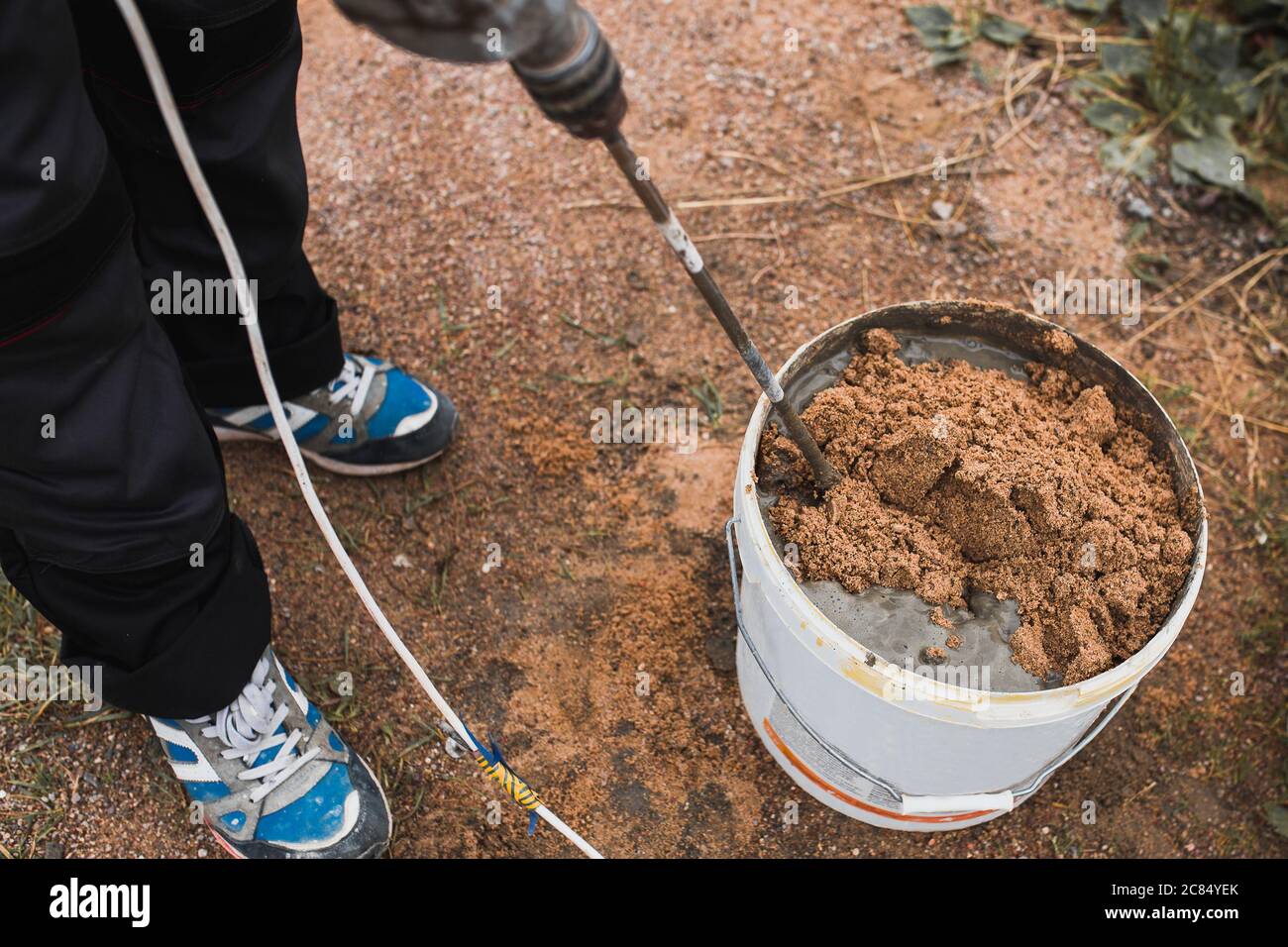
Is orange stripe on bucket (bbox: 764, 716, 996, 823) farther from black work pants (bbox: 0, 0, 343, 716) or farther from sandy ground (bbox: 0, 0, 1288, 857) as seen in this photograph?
black work pants (bbox: 0, 0, 343, 716)

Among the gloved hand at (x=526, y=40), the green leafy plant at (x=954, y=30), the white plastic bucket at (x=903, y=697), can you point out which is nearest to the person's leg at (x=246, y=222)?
the gloved hand at (x=526, y=40)

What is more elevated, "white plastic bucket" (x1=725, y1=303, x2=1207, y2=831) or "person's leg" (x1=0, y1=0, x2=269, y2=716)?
"person's leg" (x1=0, y1=0, x2=269, y2=716)

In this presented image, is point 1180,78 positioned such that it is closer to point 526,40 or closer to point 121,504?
point 526,40

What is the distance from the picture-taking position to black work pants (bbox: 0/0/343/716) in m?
1.02

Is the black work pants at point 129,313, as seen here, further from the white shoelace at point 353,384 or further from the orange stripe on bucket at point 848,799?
the orange stripe on bucket at point 848,799

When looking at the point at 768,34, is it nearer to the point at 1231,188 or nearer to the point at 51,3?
the point at 1231,188

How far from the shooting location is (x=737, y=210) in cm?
223

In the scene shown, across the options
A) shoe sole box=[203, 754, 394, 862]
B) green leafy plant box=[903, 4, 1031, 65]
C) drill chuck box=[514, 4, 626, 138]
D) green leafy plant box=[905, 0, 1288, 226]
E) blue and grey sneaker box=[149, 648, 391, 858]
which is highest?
drill chuck box=[514, 4, 626, 138]

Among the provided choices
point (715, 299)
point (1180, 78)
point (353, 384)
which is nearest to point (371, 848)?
point (353, 384)

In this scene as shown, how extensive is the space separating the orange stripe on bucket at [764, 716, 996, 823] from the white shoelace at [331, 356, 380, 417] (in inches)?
35.3

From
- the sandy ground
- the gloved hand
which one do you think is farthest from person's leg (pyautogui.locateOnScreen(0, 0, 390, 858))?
the gloved hand

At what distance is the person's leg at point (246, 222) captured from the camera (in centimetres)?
122

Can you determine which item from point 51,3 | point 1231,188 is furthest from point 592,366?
point 1231,188

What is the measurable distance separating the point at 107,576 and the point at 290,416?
604 millimetres
